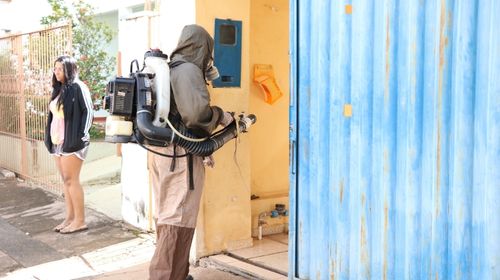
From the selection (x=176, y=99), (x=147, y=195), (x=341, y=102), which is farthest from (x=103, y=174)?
(x=341, y=102)

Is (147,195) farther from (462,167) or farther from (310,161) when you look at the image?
(462,167)

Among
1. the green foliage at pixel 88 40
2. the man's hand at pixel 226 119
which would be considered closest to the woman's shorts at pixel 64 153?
the man's hand at pixel 226 119

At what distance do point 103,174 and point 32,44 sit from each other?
2.29 meters

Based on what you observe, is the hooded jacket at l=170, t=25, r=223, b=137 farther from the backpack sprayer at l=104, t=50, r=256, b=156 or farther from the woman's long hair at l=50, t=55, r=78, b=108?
the woman's long hair at l=50, t=55, r=78, b=108

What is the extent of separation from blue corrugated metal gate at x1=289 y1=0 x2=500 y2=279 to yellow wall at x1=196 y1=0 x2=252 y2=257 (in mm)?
1142

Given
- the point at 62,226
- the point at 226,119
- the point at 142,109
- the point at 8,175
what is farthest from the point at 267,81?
the point at 8,175

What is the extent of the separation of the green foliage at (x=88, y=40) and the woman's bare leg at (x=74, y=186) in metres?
5.84

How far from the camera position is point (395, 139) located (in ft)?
10.6

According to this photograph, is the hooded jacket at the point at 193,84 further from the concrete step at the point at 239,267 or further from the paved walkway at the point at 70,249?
the paved walkway at the point at 70,249

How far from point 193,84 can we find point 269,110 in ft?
6.27

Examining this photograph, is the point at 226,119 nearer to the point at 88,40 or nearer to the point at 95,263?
the point at 95,263

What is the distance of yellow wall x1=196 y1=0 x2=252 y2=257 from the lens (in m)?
4.83

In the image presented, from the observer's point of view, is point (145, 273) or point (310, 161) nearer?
point (310, 161)

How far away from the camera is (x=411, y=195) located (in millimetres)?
3162
